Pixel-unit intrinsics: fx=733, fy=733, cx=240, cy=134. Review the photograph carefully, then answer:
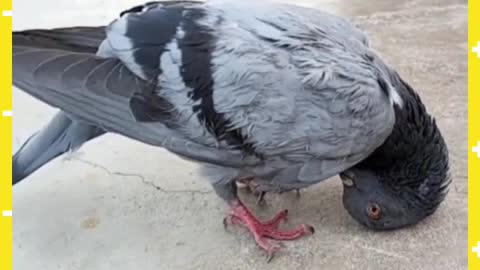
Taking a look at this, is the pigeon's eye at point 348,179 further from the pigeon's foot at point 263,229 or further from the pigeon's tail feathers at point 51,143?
the pigeon's tail feathers at point 51,143

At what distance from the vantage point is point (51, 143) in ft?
11.2

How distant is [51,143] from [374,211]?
59.9 inches

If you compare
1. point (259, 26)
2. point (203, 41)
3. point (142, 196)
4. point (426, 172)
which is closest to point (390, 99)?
point (426, 172)

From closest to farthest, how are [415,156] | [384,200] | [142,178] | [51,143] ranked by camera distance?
[415,156]
[384,200]
[51,143]
[142,178]

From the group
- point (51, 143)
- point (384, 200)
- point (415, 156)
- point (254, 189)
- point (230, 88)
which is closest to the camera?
point (230, 88)

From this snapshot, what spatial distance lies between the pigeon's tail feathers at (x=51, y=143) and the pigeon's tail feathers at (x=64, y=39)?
0.37m

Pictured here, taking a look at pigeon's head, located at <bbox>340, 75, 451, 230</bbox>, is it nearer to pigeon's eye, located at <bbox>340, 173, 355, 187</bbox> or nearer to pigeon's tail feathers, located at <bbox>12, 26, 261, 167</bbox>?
pigeon's eye, located at <bbox>340, 173, 355, 187</bbox>

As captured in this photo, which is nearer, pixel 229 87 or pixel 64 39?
pixel 229 87

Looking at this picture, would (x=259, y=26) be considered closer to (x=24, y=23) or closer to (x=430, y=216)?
(x=430, y=216)

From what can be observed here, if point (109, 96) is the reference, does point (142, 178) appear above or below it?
below

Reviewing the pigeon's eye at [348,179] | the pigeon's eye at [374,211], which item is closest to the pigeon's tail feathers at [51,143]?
the pigeon's eye at [348,179]

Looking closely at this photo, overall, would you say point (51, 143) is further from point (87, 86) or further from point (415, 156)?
point (415, 156)

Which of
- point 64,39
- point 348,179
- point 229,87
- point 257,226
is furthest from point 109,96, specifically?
point 348,179
